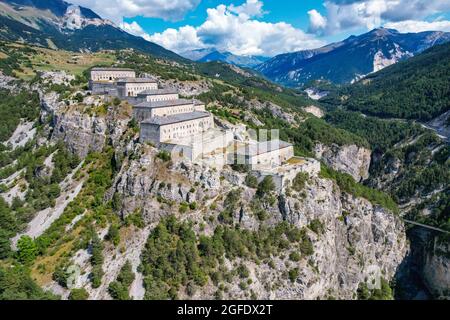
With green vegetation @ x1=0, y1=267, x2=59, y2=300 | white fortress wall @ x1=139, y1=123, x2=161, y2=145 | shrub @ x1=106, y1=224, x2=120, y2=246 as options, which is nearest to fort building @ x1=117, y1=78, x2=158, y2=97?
white fortress wall @ x1=139, y1=123, x2=161, y2=145

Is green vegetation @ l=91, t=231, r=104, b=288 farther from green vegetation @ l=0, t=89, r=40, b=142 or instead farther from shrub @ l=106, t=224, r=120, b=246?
green vegetation @ l=0, t=89, r=40, b=142

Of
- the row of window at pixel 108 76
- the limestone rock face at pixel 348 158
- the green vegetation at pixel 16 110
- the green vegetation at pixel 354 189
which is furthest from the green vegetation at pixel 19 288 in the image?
the limestone rock face at pixel 348 158

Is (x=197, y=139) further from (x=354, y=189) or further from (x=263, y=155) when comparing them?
(x=354, y=189)

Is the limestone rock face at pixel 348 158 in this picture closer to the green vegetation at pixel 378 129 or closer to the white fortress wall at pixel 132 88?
the green vegetation at pixel 378 129

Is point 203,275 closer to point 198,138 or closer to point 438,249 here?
point 198,138

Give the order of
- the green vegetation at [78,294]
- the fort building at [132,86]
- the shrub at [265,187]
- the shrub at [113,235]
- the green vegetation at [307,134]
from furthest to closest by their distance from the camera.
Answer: the green vegetation at [307,134] < the fort building at [132,86] < the shrub at [265,187] < the shrub at [113,235] < the green vegetation at [78,294]

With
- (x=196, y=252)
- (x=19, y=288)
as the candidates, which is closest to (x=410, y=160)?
(x=196, y=252)
